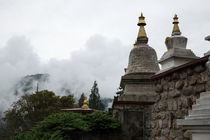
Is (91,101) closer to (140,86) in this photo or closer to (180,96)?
(140,86)

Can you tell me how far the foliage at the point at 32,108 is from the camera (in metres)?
30.4

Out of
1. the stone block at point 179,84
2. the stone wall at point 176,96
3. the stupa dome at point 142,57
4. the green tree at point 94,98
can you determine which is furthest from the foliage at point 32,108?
the stone block at point 179,84

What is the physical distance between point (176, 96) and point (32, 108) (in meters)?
28.6

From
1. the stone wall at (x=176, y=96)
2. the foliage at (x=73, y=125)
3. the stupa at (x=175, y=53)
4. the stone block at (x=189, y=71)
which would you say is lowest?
the foliage at (x=73, y=125)

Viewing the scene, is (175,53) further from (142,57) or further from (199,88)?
(142,57)

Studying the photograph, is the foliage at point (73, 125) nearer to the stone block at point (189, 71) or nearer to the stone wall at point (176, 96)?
the stone wall at point (176, 96)

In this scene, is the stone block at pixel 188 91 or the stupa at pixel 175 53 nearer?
the stone block at pixel 188 91

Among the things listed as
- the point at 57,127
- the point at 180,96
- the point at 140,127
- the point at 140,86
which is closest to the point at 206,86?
the point at 180,96

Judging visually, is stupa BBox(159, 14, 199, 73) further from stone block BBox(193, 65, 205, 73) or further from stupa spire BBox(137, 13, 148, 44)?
stupa spire BBox(137, 13, 148, 44)

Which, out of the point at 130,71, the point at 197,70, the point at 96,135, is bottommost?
the point at 96,135

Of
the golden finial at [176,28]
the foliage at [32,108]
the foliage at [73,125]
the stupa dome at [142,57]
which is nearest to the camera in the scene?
the golden finial at [176,28]

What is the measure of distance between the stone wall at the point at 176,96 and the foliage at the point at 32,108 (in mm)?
25580

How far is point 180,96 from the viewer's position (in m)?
4.94

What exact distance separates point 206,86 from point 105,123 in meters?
5.90
